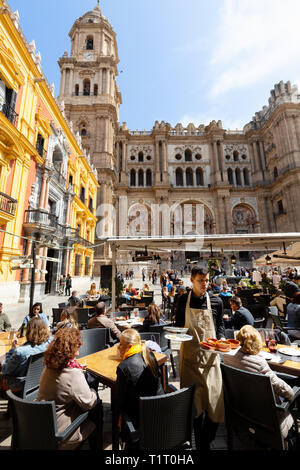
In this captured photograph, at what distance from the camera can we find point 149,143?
33.4 meters

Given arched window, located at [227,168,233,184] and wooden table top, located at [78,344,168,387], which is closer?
wooden table top, located at [78,344,168,387]

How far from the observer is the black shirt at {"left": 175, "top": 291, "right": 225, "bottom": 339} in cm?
235

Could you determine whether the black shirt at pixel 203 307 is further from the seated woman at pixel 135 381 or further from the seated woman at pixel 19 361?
the seated woman at pixel 19 361

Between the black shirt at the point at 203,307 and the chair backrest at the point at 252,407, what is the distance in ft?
1.40

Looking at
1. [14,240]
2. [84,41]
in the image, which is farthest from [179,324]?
[84,41]

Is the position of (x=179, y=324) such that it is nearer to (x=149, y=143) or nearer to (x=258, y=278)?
(x=258, y=278)

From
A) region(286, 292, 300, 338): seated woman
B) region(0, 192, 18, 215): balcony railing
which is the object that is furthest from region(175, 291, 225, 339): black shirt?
region(0, 192, 18, 215): balcony railing

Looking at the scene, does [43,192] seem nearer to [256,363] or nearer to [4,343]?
[4,343]

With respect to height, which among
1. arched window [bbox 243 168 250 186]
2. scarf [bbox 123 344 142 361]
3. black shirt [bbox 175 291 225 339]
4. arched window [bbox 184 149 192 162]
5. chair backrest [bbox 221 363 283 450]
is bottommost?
chair backrest [bbox 221 363 283 450]

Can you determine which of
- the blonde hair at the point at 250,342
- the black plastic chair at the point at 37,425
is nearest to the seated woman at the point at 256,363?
the blonde hair at the point at 250,342

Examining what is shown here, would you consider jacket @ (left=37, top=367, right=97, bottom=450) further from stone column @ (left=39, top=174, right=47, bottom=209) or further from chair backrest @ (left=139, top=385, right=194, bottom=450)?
stone column @ (left=39, top=174, right=47, bottom=209)

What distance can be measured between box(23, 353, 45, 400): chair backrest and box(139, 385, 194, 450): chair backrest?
62.9 inches

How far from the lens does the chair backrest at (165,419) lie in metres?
1.59

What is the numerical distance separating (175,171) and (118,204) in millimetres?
10317
